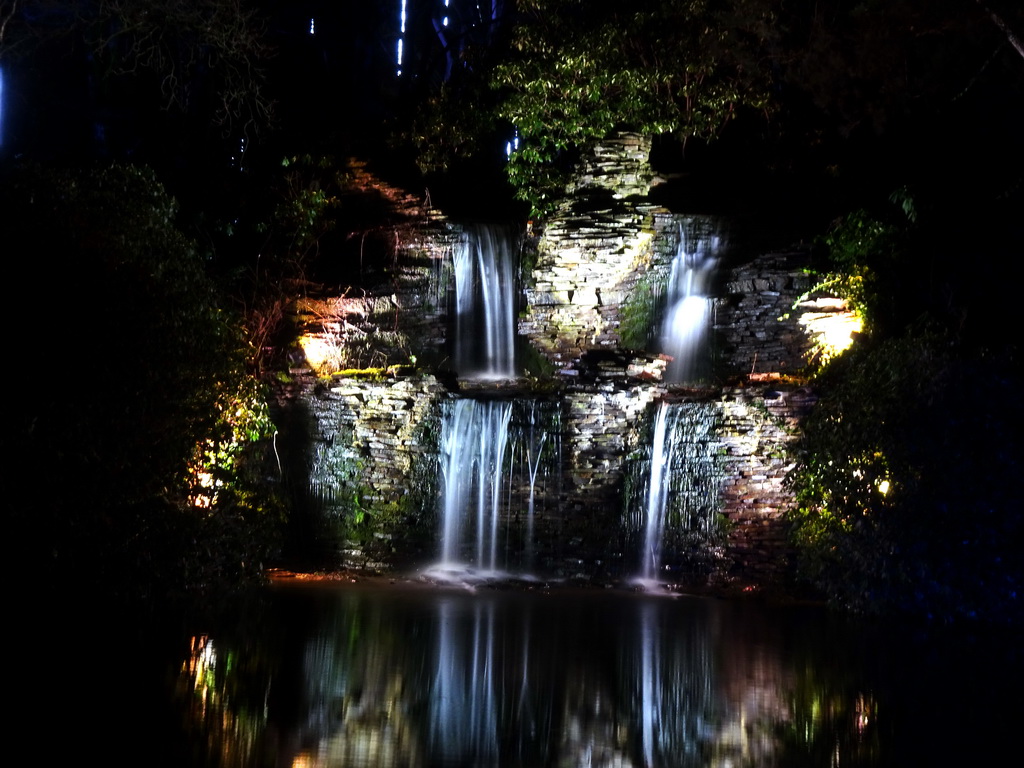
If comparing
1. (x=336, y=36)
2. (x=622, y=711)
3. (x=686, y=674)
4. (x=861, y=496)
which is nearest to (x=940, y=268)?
(x=861, y=496)

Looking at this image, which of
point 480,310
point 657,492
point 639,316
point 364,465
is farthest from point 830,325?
point 364,465

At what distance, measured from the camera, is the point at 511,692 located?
6438 mm

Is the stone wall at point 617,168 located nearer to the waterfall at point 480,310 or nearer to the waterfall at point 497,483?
the waterfall at point 480,310

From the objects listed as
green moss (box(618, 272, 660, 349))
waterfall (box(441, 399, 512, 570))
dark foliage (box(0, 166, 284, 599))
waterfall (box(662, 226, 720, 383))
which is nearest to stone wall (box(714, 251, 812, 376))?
waterfall (box(662, 226, 720, 383))

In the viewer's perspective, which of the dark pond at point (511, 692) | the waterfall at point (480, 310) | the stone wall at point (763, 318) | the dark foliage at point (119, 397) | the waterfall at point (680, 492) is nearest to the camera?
the dark pond at point (511, 692)

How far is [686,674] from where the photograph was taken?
23.5ft

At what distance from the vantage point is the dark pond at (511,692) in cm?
502

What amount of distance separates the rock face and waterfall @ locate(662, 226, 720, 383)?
19 centimetres

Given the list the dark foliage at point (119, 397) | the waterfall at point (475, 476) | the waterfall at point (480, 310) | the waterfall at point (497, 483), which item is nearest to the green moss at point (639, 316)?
the waterfall at point (480, 310)

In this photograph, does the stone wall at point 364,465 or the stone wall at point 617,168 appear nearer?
the stone wall at point 364,465

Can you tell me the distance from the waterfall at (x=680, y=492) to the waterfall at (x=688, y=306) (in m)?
2.32

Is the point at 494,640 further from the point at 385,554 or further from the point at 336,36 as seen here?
the point at 336,36

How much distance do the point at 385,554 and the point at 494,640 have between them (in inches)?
207

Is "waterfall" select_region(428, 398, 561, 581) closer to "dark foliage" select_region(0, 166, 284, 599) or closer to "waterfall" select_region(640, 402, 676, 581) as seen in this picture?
"waterfall" select_region(640, 402, 676, 581)
